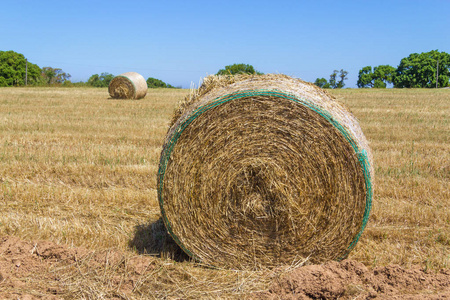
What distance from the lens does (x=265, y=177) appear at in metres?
4.02

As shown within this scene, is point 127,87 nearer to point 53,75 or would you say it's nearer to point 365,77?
point 53,75

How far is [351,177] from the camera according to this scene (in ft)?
12.9

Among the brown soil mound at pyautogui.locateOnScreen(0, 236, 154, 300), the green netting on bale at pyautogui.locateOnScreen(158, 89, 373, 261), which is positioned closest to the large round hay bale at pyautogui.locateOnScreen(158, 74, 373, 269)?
the green netting on bale at pyautogui.locateOnScreen(158, 89, 373, 261)

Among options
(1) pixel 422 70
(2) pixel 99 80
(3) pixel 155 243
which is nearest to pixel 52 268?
(3) pixel 155 243

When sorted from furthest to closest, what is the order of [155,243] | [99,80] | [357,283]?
[99,80]
[155,243]
[357,283]

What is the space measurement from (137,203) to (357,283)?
2.99 m

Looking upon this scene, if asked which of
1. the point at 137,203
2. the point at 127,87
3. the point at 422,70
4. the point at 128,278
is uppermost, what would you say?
the point at 422,70

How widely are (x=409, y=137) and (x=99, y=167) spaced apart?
21.8ft

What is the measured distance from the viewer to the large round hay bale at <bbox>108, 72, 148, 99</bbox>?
20.2 metres

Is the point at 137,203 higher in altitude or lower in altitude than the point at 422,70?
lower

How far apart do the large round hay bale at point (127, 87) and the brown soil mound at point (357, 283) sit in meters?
17.3

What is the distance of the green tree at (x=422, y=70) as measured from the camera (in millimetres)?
62656

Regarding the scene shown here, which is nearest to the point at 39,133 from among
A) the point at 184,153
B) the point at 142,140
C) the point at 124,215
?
the point at 142,140

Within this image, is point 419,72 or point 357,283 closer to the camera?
point 357,283
